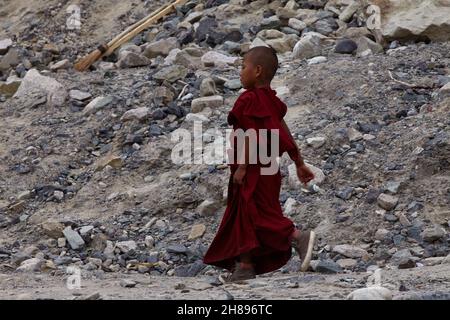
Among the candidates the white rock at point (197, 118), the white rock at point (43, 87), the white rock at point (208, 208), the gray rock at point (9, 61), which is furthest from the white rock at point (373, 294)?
the gray rock at point (9, 61)

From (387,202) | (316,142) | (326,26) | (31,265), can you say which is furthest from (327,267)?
(326,26)

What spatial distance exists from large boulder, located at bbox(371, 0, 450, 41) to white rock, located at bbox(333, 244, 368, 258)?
124 inches

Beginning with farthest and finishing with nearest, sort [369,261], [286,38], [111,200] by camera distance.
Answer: [286,38]
[111,200]
[369,261]

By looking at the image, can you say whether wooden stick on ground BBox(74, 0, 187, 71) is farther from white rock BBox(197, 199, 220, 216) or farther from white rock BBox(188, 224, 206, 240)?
white rock BBox(188, 224, 206, 240)

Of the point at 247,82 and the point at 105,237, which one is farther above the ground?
the point at 247,82

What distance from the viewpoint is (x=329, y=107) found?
323 inches

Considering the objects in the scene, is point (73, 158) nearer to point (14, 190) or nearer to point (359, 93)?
point (14, 190)

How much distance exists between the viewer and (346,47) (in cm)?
920

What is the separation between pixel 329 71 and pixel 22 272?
3.30m

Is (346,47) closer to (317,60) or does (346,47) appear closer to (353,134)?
(317,60)

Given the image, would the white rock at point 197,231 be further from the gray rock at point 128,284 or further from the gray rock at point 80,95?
the gray rock at point 80,95

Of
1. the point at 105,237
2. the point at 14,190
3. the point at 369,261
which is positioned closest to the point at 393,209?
the point at 369,261

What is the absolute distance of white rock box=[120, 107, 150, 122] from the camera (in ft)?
28.7

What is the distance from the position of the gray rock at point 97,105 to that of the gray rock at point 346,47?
2.04m
